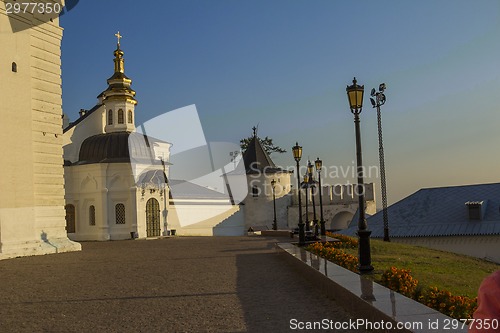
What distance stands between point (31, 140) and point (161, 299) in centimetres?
1502

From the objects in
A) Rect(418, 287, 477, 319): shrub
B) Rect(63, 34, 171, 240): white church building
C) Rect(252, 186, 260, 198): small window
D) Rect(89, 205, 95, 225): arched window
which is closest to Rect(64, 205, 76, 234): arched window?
Result: Rect(63, 34, 171, 240): white church building

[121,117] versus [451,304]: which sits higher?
[121,117]

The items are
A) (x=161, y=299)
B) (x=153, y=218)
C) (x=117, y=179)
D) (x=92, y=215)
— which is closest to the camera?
(x=161, y=299)

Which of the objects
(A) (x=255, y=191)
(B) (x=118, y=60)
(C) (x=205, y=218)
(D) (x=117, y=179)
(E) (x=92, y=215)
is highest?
(B) (x=118, y=60)

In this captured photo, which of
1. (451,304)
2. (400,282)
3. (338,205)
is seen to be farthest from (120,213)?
(451,304)

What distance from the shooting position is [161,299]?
917 cm

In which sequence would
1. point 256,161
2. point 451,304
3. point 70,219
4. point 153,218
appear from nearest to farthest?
point 451,304
point 70,219
point 153,218
point 256,161

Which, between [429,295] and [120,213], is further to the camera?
[120,213]

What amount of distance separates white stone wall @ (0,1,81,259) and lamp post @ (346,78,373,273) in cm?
1437

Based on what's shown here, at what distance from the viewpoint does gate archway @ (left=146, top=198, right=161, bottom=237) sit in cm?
3839

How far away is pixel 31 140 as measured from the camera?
21.7 metres

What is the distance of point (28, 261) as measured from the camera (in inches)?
706

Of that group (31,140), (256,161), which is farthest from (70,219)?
(256,161)

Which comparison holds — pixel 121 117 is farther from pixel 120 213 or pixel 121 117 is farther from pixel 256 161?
pixel 256 161
